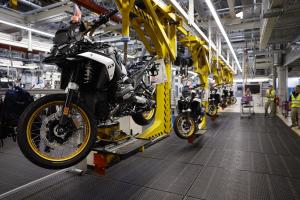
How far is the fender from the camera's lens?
1790 mm

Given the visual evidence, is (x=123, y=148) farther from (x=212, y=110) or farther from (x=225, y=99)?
(x=225, y=99)

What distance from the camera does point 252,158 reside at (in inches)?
147

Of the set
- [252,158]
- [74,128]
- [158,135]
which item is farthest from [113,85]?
[252,158]

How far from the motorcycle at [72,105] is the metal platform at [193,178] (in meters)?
0.97

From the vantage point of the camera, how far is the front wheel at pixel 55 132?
1.59 metres

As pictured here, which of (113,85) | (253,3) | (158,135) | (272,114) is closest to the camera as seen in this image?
(113,85)

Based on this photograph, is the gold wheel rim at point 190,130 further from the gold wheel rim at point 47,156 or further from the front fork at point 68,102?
the front fork at point 68,102

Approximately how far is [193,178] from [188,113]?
1923 mm

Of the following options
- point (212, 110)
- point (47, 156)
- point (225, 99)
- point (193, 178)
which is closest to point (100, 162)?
point (47, 156)

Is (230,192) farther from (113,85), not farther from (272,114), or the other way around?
(272,114)

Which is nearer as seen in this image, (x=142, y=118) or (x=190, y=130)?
(x=142, y=118)

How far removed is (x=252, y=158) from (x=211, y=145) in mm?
1046

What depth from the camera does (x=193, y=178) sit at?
9.60ft

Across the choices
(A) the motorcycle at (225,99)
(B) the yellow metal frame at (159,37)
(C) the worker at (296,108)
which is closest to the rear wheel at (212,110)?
(C) the worker at (296,108)
